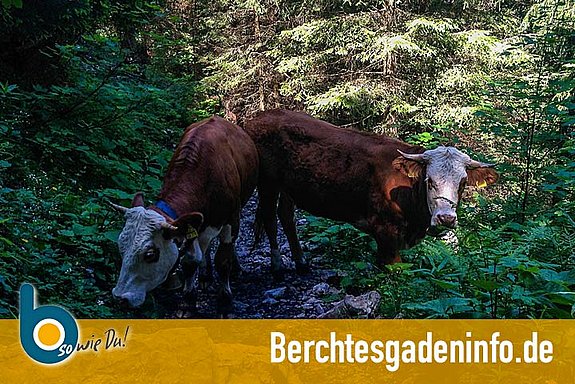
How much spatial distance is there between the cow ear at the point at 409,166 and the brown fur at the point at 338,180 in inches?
1.4

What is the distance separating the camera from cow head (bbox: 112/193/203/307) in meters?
4.95

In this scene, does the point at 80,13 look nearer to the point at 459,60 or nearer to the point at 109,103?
the point at 109,103

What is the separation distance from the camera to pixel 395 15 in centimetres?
1380

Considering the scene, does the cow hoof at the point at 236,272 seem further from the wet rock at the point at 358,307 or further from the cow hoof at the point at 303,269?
the wet rock at the point at 358,307

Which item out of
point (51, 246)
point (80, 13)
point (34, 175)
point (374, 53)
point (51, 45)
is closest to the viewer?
point (51, 246)

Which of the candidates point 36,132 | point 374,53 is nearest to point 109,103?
point 36,132

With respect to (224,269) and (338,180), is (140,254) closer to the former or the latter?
(224,269)

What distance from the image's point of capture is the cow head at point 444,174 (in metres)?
6.25

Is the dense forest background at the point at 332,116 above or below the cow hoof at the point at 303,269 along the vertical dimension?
above

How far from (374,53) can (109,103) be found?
7238 millimetres

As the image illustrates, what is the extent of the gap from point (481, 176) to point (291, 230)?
9.00ft

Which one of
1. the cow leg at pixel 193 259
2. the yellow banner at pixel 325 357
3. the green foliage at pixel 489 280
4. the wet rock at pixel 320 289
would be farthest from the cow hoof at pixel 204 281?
the yellow banner at pixel 325 357

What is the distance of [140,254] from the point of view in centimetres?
496

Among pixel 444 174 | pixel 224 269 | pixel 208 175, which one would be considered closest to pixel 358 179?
pixel 444 174
